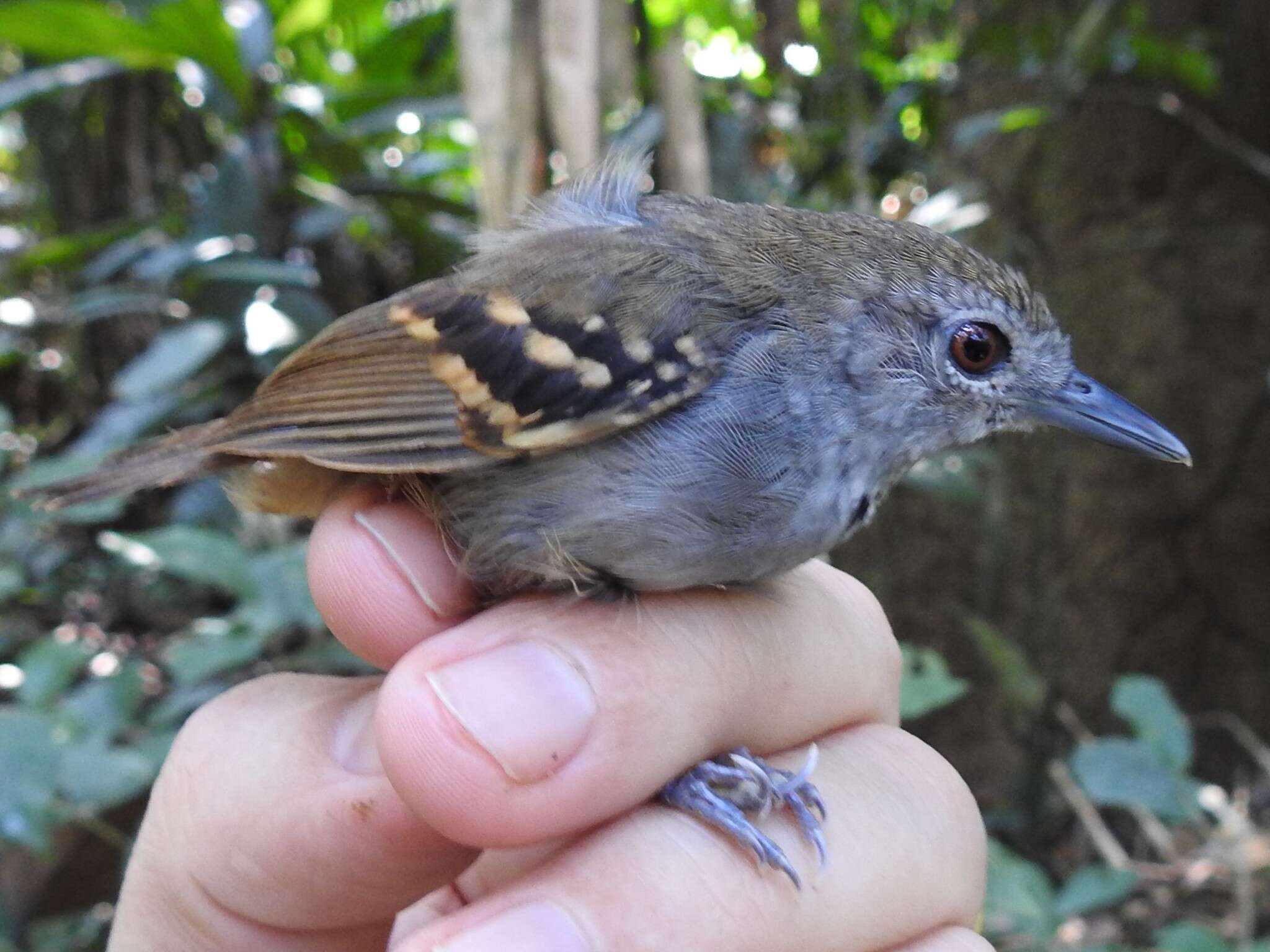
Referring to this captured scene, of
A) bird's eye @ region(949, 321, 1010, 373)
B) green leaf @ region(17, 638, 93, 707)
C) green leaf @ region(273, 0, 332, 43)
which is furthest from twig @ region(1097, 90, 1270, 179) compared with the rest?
green leaf @ region(17, 638, 93, 707)

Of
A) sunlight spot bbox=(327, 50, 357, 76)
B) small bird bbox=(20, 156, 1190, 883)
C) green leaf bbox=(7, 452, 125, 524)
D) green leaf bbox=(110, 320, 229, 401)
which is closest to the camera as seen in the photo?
small bird bbox=(20, 156, 1190, 883)

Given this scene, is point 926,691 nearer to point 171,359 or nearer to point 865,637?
point 865,637

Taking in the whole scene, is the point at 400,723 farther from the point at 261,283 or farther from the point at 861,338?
the point at 261,283

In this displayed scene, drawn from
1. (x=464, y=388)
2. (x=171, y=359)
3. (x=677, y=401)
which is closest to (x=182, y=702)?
(x=171, y=359)

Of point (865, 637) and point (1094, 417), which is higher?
point (1094, 417)

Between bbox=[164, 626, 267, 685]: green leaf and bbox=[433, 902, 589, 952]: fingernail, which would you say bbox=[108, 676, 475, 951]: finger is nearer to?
bbox=[433, 902, 589, 952]: fingernail

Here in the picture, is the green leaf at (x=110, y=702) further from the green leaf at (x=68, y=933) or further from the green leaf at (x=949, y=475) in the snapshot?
the green leaf at (x=949, y=475)
